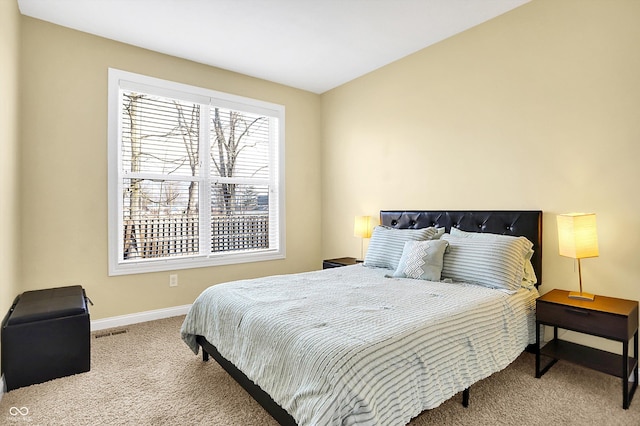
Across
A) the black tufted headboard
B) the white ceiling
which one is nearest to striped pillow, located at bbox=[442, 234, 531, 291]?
the black tufted headboard

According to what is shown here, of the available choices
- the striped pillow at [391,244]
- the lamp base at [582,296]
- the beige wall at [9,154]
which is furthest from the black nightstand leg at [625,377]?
the beige wall at [9,154]

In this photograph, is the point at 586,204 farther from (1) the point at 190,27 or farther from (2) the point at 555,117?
(1) the point at 190,27

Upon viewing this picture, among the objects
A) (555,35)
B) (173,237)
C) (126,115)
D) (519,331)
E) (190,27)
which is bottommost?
(519,331)

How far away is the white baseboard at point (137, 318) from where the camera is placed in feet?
10.7

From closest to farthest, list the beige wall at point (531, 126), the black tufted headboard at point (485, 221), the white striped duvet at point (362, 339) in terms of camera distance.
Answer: the white striped duvet at point (362, 339) → the beige wall at point (531, 126) → the black tufted headboard at point (485, 221)

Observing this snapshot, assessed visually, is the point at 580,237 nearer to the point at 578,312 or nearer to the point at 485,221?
the point at 578,312

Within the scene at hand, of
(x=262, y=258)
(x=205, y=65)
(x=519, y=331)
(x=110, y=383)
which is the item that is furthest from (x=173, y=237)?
(x=519, y=331)

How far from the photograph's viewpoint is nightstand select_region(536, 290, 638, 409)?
195 centimetres

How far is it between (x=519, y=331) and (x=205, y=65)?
12.8 feet

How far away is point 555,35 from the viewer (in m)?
2.60

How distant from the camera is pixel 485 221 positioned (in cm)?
295

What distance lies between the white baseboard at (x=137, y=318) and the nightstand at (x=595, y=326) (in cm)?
329

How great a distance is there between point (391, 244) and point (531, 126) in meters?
1.49

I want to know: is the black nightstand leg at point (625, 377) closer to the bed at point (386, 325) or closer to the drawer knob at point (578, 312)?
the drawer knob at point (578, 312)
